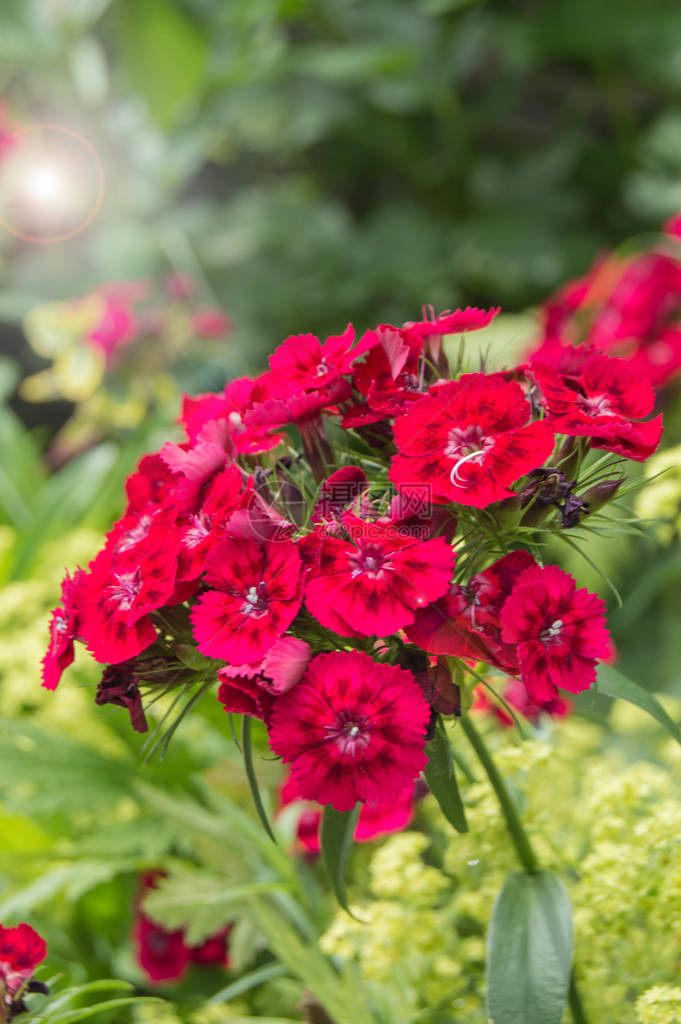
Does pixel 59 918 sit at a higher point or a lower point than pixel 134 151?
lower

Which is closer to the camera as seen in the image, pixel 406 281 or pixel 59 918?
pixel 59 918

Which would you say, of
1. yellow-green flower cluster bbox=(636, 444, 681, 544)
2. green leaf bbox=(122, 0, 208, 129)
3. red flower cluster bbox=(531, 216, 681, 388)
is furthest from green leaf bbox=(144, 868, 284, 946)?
green leaf bbox=(122, 0, 208, 129)

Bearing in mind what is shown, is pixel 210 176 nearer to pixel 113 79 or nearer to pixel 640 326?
pixel 113 79

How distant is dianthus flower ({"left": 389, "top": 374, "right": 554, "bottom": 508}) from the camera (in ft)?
1.57

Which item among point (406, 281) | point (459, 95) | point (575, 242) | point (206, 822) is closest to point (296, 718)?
point (206, 822)

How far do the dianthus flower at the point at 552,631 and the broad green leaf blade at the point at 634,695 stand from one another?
9 cm

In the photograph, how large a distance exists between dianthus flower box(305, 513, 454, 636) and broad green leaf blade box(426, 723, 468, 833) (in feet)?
0.36

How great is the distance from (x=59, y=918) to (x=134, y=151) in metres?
1.93

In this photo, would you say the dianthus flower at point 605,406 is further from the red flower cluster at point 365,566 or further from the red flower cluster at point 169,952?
the red flower cluster at point 169,952

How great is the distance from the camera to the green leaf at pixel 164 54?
6.44 ft

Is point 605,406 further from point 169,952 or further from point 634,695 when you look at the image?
point 169,952

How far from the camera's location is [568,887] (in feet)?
2.26

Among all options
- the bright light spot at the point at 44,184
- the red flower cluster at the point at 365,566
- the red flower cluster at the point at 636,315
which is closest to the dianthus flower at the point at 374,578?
A: the red flower cluster at the point at 365,566

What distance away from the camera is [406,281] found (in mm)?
2068
